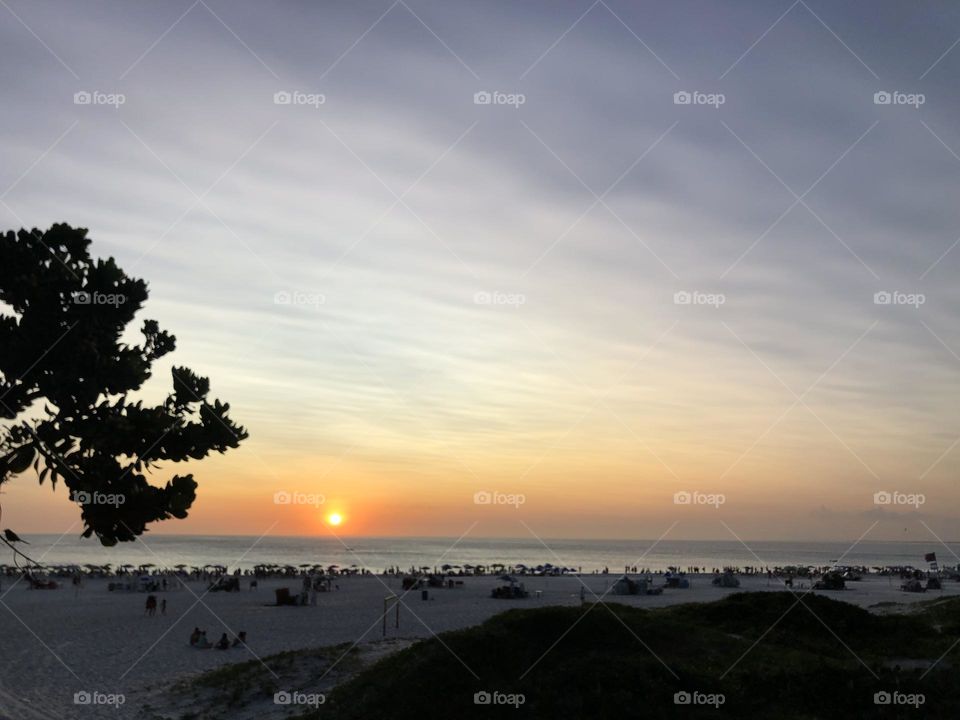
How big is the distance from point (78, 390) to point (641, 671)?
1376cm

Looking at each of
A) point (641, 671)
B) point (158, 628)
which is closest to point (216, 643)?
point (158, 628)

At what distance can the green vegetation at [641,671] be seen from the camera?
711 inches

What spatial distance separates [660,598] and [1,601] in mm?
44091

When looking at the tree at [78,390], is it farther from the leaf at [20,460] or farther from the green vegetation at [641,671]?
the green vegetation at [641,671]

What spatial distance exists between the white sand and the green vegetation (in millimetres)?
9706

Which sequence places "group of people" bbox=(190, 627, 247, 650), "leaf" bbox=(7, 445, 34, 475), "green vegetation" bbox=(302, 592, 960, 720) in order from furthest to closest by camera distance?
"group of people" bbox=(190, 627, 247, 650) < "green vegetation" bbox=(302, 592, 960, 720) < "leaf" bbox=(7, 445, 34, 475)

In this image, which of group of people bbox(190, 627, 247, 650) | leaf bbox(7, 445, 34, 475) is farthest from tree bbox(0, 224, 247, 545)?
group of people bbox(190, 627, 247, 650)

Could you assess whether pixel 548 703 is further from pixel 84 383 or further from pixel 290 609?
pixel 290 609

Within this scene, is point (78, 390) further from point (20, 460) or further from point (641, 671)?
point (641, 671)

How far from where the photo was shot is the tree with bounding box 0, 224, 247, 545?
49.0 feet

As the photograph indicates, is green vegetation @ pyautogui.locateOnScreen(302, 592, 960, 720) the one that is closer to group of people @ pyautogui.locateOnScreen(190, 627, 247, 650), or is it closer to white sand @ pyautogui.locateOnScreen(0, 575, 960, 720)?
white sand @ pyautogui.locateOnScreen(0, 575, 960, 720)

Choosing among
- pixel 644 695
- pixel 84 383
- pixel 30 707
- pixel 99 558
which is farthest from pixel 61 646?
pixel 99 558

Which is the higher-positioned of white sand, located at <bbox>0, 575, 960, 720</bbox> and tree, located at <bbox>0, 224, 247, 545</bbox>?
tree, located at <bbox>0, 224, 247, 545</bbox>

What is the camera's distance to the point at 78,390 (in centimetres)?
1514
